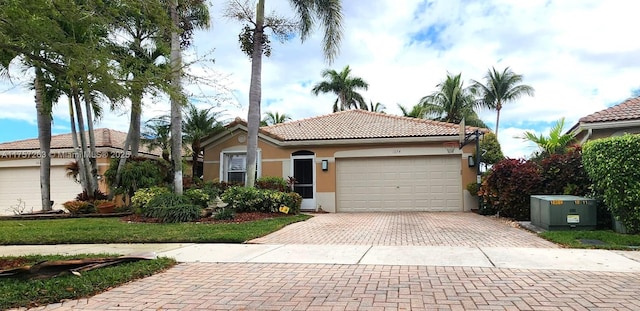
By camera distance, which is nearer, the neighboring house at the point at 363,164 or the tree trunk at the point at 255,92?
the tree trunk at the point at 255,92

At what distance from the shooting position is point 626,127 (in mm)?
12555

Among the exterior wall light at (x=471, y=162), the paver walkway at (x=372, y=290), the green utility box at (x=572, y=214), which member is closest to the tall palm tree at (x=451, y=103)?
the exterior wall light at (x=471, y=162)

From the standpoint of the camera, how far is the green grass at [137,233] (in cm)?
905

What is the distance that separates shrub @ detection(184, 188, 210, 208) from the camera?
13953 mm

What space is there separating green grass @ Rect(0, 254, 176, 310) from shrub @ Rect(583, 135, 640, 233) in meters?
8.84

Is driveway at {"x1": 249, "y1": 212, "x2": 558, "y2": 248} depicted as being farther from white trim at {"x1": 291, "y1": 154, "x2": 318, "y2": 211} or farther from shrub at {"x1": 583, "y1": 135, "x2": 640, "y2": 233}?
white trim at {"x1": 291, "y1": 154, "x2": 318, "y2": 211}

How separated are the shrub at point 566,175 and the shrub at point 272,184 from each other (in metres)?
8.90

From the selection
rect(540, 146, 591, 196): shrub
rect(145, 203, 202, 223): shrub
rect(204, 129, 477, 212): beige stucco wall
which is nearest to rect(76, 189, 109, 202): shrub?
rect(204, 129, 477, 212): beige stucco wall

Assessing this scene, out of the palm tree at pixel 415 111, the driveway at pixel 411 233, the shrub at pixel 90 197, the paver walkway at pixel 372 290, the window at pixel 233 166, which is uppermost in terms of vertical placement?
the palm tree at pixel 415 111

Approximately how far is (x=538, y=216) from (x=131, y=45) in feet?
33.1

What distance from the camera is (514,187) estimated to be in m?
12.2

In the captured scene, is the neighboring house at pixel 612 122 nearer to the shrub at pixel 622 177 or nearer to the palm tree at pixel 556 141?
the palm tree at pixel 556 141

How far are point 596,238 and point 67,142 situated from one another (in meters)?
22.5

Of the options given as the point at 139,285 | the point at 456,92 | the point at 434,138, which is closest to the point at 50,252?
the point at 139,285
